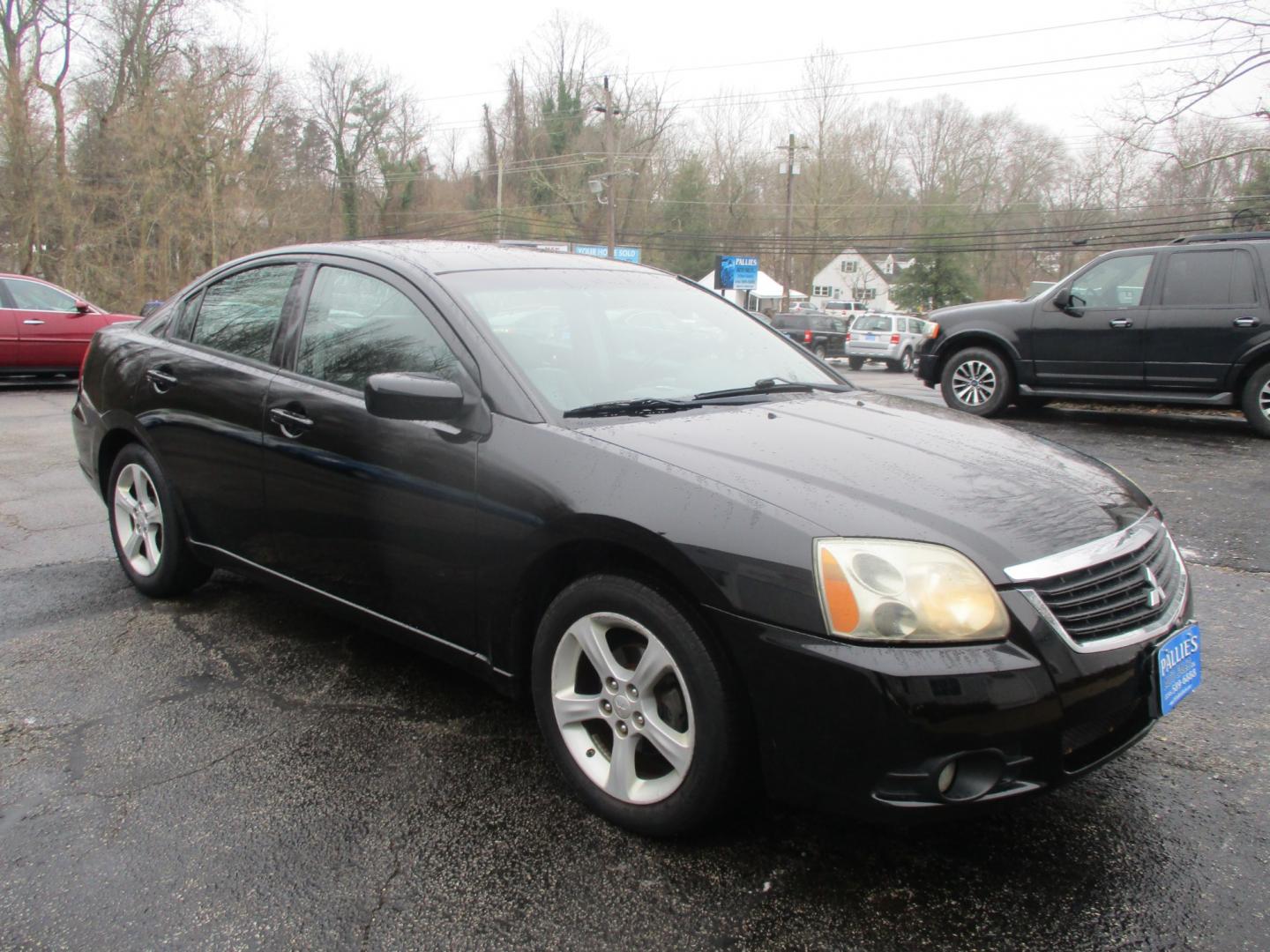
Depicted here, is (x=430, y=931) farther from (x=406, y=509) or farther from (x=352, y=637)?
(x=352, y=637)

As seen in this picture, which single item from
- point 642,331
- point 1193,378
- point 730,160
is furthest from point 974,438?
point 730,160

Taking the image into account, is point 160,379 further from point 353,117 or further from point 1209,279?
point 353,117

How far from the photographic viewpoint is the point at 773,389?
126 inches

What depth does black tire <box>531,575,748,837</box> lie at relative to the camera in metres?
2.12

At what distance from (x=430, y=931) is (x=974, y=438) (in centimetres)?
201

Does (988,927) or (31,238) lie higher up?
(31,238)

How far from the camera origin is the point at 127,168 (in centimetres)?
2742

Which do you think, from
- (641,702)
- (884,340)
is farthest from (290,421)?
(884,340)

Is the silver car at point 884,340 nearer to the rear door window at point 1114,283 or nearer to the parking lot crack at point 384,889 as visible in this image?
the rear door window at point 1114,283

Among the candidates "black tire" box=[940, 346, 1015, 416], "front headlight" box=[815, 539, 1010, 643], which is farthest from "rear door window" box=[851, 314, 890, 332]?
"front headlight" box=[815, 539, 1010, 643]

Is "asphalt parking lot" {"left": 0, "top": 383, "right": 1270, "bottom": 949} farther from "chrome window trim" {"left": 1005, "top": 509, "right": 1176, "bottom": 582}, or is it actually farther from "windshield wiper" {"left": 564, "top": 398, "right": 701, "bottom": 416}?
"windshield wiper" {"left": 564, "top": 398, "right": 701, "bottom": 416}

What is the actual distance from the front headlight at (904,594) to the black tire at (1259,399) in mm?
8038

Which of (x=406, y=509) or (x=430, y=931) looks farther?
A: (x=406, y=509)

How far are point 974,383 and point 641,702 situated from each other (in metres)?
8.62
